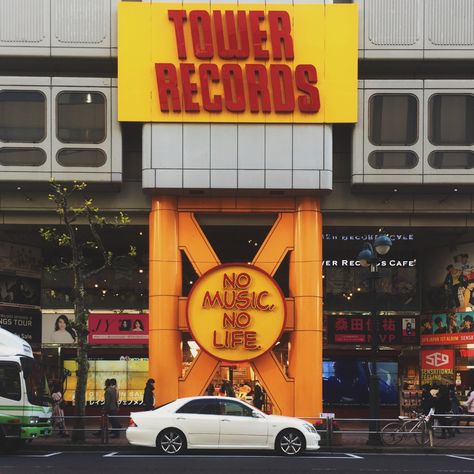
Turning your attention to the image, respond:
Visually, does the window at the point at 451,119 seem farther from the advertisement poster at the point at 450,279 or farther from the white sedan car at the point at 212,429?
the white sedan car at the point at 212,429

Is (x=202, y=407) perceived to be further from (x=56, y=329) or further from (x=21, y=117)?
(x=56, y=329)

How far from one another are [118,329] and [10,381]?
44.6 ft

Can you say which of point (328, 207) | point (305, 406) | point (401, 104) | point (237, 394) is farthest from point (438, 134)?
point (237, 394)

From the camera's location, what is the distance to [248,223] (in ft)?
92.9

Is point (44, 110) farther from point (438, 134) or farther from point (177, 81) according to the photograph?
point (438, 134)

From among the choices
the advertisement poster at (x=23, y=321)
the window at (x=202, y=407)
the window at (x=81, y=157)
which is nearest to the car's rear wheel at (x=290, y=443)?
the window at (x=202, y=407)

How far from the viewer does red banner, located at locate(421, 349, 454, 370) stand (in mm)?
32188

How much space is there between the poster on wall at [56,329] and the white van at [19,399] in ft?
41.1

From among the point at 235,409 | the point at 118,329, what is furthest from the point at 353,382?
the point at 235,409

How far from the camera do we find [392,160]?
26656mm

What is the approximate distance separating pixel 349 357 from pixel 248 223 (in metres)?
9.22

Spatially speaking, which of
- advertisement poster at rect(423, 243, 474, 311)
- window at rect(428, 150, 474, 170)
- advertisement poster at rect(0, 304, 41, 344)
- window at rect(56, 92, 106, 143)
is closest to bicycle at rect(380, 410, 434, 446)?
window at rect(428, 150, 474, 170)

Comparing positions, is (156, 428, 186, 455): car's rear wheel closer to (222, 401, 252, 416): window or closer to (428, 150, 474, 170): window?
(222, 401, 252, 416): window

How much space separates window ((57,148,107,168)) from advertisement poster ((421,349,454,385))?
15.3 meters
